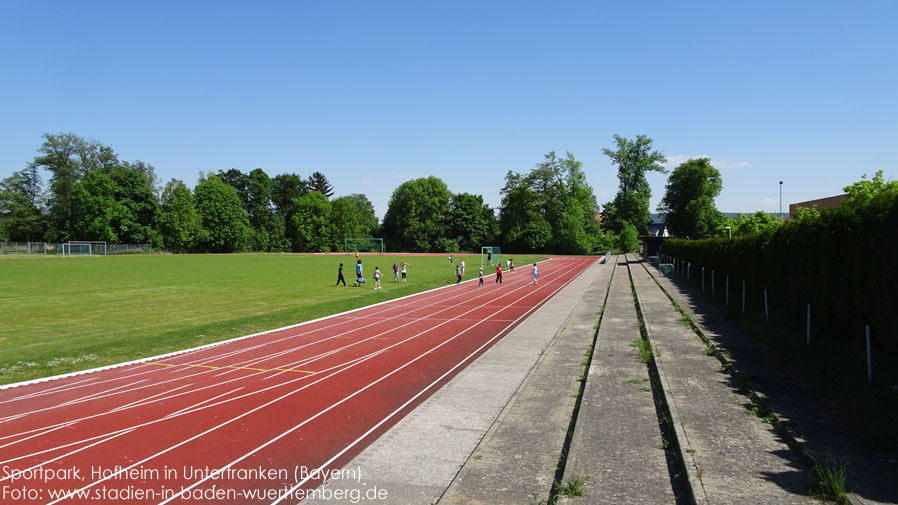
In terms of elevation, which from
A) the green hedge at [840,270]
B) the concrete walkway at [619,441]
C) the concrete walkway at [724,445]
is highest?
the green hedge at [840,270]

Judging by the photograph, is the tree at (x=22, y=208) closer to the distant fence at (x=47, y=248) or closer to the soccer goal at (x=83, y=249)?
the distant fence at (x=47, y=248)

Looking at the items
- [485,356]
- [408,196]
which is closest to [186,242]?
[408,196]

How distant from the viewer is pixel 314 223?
328 ft

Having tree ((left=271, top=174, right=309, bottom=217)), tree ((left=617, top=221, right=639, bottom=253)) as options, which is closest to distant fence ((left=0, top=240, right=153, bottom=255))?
tree ((left=271, top=174, right=309, bottom=217))

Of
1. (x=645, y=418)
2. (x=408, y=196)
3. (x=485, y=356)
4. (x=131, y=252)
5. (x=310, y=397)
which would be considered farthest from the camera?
(x=408, y=196)

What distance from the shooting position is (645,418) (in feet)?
23.1

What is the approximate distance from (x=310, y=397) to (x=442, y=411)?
247 centimetres

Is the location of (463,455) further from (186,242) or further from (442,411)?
(186,242)

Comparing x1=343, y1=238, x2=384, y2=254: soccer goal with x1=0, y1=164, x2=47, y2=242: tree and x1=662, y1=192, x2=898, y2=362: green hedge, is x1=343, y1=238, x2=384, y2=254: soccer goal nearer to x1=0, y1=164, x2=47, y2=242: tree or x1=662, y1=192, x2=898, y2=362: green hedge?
x1=0, y1=164, x2=47, y2=242: tree

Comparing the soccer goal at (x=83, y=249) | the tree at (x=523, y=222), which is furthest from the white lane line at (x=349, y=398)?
the soccer goal at (x=83, y=249)

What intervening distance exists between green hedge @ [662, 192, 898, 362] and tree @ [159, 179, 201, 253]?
293 ft

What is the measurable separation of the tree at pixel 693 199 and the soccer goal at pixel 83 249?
85.7m

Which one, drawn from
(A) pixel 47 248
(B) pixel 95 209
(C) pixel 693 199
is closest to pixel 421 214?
(C) pixel 693 199

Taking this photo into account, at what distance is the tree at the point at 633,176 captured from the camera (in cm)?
7819
